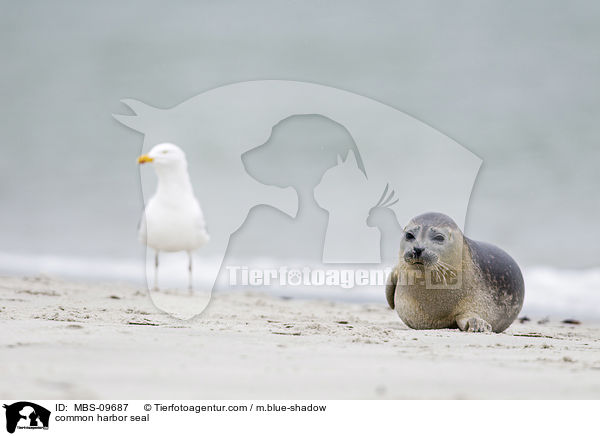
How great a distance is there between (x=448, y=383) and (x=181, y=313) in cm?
317

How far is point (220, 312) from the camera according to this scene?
6207 mm

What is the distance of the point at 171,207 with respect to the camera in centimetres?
728

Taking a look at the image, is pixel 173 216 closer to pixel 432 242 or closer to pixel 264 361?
pixel 432 242

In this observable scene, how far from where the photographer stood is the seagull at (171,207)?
23.7ft

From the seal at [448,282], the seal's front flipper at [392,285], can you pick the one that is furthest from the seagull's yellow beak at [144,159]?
the seal at [448,282]

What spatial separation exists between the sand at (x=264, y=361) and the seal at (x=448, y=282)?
0.28 meters

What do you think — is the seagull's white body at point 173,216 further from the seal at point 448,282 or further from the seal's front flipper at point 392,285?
the seal at point 448,282

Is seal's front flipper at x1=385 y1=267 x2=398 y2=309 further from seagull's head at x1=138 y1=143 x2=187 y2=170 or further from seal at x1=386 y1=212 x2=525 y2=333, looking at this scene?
seagull's head at x1=138 y1=143 x2=187 y2=170

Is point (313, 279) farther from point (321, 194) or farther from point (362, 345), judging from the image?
point (362, 345)

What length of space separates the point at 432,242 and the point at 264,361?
7.01ft

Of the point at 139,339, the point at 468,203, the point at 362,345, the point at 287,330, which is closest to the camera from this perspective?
the point at 139,339

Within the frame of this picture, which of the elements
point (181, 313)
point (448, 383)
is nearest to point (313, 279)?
point (181, 313)
